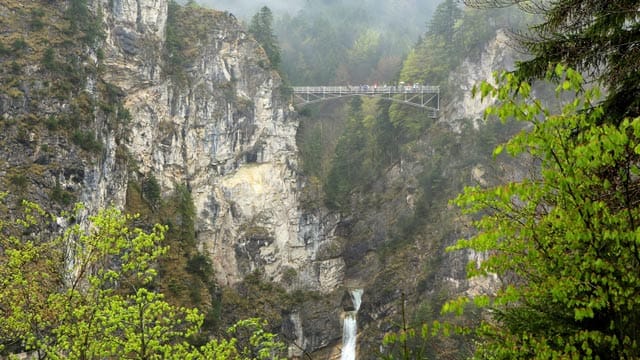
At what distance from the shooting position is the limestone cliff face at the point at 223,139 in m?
31.9

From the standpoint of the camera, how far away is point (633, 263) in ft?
11.5

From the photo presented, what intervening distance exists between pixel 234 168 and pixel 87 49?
14.1 m

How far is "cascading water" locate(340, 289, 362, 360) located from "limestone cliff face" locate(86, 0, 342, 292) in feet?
8.06

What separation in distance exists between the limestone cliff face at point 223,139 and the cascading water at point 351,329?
96.7 inches

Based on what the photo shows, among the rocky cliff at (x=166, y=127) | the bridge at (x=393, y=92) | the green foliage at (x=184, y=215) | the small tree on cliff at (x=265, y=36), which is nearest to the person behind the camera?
the rocky cliff at (x=166, y=127)

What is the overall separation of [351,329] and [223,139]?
717 inches

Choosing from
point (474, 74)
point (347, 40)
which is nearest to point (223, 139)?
point (474, 74)

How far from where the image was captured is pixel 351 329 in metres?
34.7

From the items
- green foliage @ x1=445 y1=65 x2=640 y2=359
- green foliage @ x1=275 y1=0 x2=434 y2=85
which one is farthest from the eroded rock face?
green foliage @ x1=445 y1=65 x2=640 y2=359

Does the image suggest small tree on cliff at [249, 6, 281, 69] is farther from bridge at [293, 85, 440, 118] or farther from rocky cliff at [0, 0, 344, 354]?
bridge at [293, 85, 440, 118]

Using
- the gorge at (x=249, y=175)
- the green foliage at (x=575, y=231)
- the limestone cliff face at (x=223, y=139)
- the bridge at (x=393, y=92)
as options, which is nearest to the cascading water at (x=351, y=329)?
the gorge at (x=249, y=175)

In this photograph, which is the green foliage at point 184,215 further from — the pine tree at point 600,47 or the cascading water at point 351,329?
the pine tree at point 600,47

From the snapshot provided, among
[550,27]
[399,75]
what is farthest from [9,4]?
[399,75]

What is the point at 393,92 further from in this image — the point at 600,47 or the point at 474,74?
the point at 600,47
